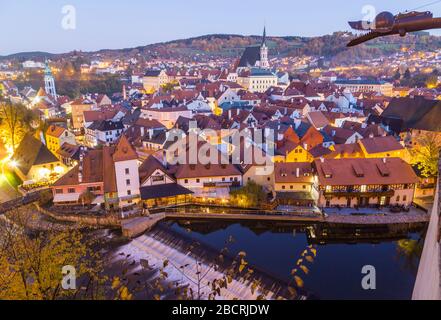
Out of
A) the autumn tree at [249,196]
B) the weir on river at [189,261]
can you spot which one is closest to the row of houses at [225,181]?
the autumn tree at [249,196]

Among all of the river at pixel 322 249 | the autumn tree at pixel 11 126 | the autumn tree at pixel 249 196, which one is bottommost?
the river at pixel 322 249

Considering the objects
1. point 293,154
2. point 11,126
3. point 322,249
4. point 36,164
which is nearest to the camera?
point 322,249

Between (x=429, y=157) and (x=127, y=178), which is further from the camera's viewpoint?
(x=429, y=157)

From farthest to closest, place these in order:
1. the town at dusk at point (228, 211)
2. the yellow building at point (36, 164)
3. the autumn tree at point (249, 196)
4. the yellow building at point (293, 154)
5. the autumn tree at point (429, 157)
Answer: the yellow building at point (36, 164) < the yellow building at point (293, 154) < the autumn tree at point (429, 157) < the autumn tree at point (249, 196) < the town at dusk at point (228, 211)

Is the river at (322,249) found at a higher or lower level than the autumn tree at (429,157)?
lower

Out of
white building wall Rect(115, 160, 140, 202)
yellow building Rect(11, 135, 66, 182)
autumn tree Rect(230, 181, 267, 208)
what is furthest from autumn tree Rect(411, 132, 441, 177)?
yellow building Rect(11, 135, 66, 182)

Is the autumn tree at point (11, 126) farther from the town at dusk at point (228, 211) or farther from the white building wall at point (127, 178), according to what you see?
the white building wall at point (127, 178)

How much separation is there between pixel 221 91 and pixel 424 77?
217 feet

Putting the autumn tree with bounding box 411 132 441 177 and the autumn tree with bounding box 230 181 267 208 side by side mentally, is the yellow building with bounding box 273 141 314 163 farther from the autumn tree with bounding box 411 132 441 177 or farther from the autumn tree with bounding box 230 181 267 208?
the autumn tree with bounding box 411 132 441 177

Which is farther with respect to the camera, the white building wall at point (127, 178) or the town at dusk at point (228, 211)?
the white building wall at point (127, 178)

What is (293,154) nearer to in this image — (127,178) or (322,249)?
(322,249)

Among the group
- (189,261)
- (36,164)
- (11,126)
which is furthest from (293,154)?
(11,126)
